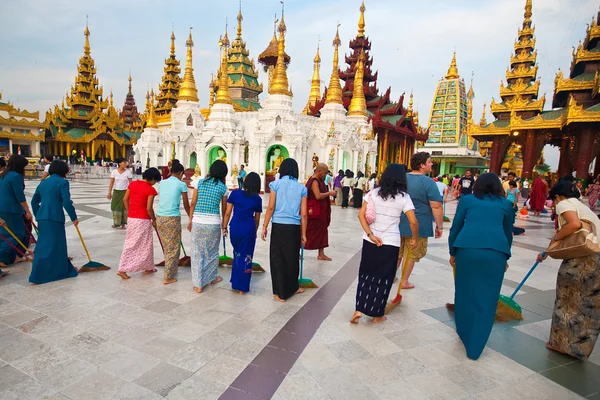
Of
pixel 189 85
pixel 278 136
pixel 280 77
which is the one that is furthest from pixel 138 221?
pixel 189 85

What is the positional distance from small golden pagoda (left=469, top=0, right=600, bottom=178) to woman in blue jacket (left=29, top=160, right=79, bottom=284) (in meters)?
26.5

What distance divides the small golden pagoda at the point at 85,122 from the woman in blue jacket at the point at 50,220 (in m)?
→ 39.5

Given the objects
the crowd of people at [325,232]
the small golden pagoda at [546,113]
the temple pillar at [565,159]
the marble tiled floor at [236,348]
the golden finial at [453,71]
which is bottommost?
the marble tiled floor at [236,348]

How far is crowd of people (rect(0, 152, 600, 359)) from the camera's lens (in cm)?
306

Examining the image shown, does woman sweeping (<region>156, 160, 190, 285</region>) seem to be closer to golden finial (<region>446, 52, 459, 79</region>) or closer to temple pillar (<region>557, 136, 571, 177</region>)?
temple pillar (<region>557, 136, 571, 177</region>)

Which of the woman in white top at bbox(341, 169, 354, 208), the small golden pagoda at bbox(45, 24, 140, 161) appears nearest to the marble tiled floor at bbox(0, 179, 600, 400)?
the woman in white top at bbox(341, 169, 354, 208)

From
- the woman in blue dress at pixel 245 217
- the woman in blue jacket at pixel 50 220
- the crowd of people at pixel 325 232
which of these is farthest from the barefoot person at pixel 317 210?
the woman in blue jacket at pixel 50 220

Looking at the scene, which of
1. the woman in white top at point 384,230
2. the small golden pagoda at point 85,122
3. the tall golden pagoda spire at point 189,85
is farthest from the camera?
the small golden pagoda at point 85,122

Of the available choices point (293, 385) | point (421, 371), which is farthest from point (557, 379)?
point (293, 385)

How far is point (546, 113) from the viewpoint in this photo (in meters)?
25.2

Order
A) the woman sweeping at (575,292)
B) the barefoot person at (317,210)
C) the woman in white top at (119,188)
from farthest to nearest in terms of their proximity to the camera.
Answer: the woman in white top at (119,188), the barefoot person at (317,210), the woman sweeping at (575,292)

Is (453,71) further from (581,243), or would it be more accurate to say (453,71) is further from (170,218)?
(170,218)

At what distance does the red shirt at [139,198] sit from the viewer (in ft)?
→ 15.5

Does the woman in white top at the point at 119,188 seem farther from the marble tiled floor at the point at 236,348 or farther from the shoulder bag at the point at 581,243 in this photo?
the shoulder bag at the point at 581,243
